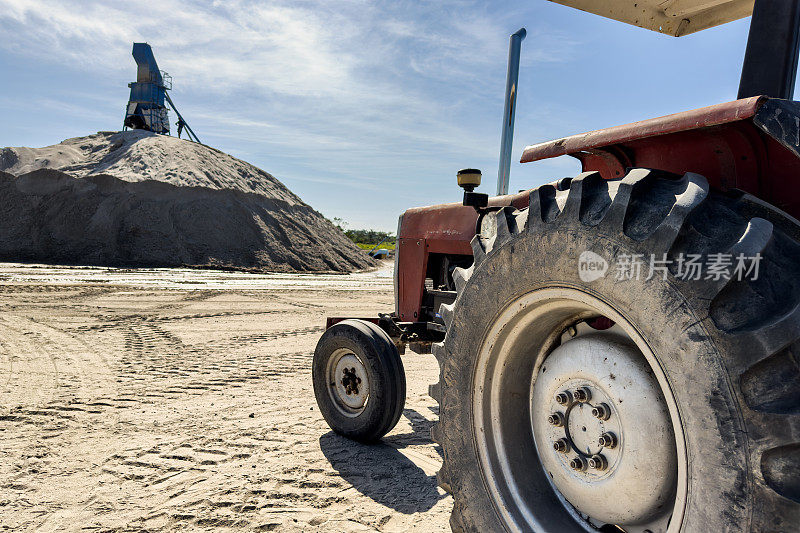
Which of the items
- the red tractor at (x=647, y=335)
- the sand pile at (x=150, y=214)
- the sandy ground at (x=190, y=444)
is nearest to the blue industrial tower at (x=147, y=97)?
the sand pile at (x=150, y=214)

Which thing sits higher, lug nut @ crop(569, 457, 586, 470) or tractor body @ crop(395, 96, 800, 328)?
tractor body @ crop(395, 96, 800, 328)

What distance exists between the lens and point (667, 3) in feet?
7.97

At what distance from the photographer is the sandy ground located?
2432mm

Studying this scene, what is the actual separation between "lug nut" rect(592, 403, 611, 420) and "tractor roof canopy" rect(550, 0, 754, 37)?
1.95 meters

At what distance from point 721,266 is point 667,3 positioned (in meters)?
1.86

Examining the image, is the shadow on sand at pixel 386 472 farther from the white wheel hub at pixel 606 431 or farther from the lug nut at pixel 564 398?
the lug nut at pixel 564 398

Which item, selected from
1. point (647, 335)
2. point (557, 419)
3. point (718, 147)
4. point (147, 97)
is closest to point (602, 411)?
point (557, 419)

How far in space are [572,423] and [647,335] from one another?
18.4 inches

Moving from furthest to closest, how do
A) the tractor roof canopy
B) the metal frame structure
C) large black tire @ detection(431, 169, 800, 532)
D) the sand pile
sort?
the sand pile < the tractor roof canopy < the metal frame structure < large black tire @ detection(431, 169, 800, 532)

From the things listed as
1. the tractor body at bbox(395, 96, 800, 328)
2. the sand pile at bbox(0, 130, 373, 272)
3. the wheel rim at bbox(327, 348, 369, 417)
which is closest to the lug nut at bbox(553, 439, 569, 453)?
the tractor body at bbox(395, 96, 800, 328)

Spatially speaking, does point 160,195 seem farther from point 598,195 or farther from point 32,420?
point 598,195

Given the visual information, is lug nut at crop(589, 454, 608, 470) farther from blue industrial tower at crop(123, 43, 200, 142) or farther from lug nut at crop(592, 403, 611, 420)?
blue industrial tower at crop(123, 43, 200, 142)

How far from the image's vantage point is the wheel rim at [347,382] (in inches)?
134

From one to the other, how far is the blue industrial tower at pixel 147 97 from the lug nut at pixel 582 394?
39.9 metres
